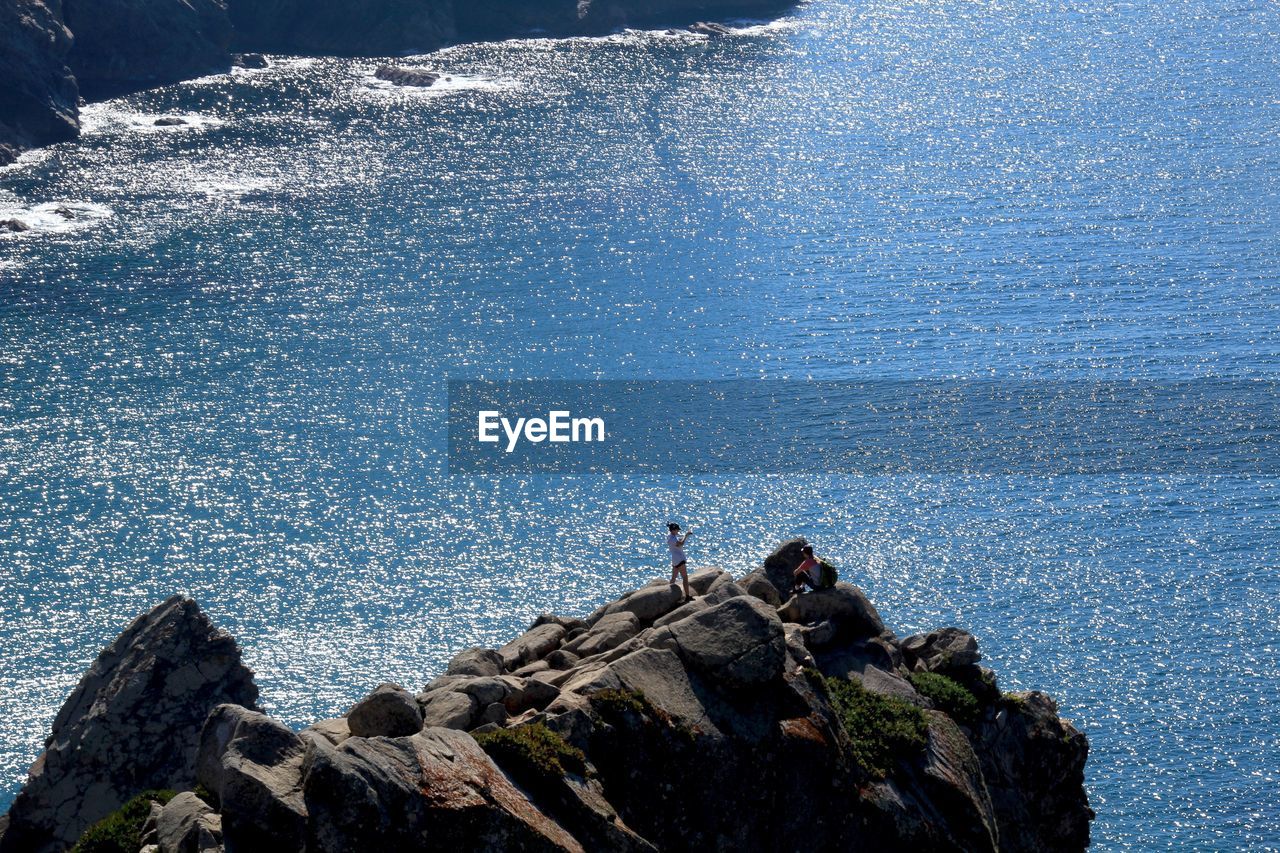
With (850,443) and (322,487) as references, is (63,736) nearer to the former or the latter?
(322,487)

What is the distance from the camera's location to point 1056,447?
126 meters

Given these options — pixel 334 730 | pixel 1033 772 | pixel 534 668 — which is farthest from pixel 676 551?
pixel 1033 772

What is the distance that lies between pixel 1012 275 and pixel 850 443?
146 ft

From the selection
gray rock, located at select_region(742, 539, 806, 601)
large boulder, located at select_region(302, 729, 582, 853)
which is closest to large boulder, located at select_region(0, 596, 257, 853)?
large boulder, located at select_region(302, 729, 582, 853)

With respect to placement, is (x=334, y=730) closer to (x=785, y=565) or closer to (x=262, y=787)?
(x=262, y=787)

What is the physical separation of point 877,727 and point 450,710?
16508mm

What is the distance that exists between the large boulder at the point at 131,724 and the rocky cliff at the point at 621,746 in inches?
3.5

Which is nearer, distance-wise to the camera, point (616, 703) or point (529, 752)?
point (529, 752)

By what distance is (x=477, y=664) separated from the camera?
5691 cm

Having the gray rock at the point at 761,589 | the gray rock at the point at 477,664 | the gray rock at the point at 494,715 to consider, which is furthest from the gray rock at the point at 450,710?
the gray rock at the point at 761,589

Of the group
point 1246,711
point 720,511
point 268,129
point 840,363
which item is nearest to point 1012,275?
point 840,363

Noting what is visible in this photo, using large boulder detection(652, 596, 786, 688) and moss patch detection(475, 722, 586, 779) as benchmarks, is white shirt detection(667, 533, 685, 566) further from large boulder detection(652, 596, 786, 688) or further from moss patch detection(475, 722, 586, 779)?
moss patch detection(475, 722, 586, 779)

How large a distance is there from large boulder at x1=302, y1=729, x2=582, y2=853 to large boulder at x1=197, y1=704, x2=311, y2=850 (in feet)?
2.04

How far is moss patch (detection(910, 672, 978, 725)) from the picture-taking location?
197ft
